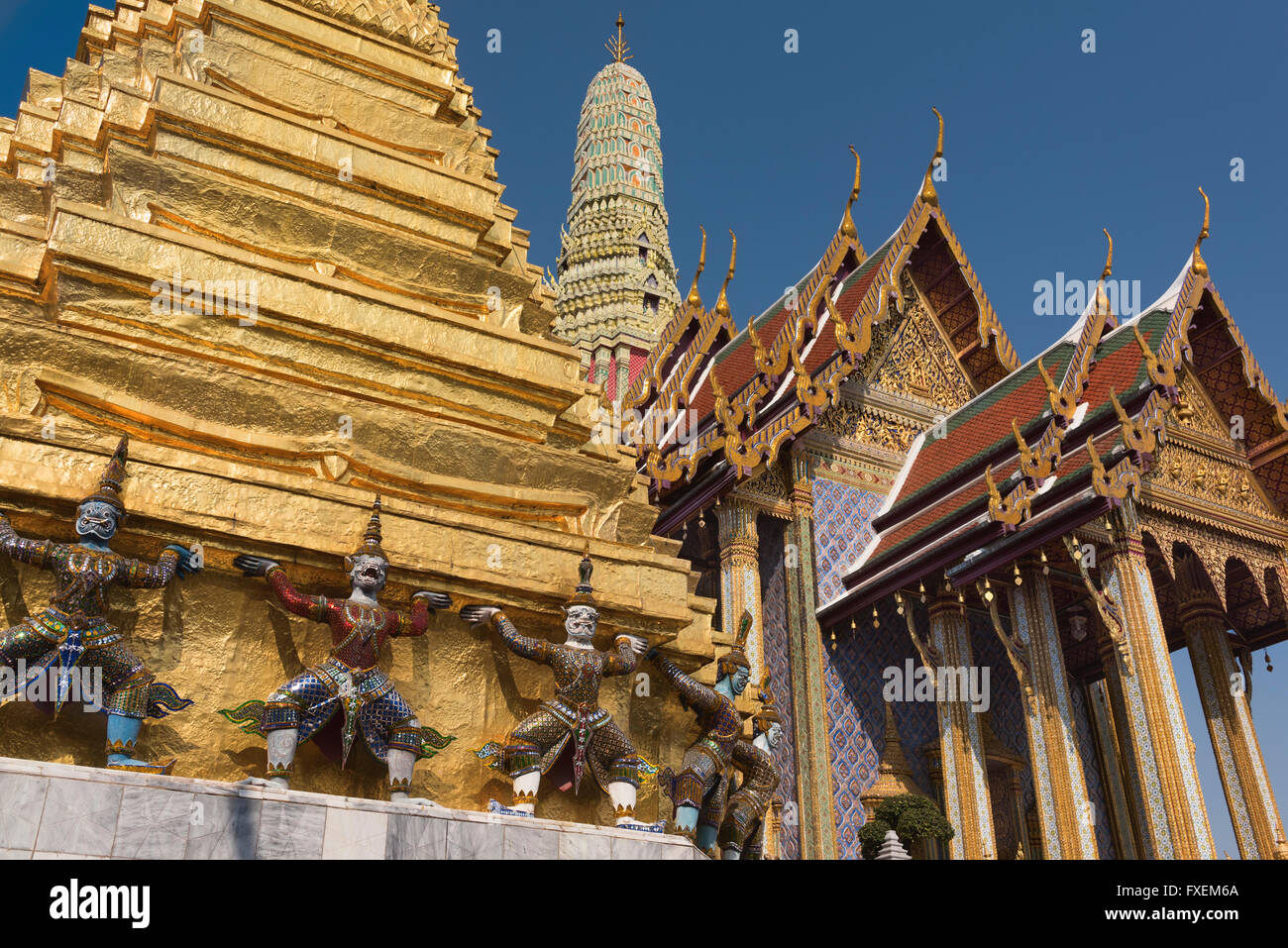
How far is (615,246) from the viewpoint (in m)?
20.6

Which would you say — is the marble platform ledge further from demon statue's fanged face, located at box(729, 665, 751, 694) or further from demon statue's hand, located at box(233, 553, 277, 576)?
demon statue's fanged face, located at box(729, 665, 751, 694)

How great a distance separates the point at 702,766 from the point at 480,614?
4.12 ft

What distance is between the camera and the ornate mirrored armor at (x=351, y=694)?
4066mm

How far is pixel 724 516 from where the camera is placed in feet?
36.3

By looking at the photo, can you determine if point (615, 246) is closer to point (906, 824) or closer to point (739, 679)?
point (906, 824)

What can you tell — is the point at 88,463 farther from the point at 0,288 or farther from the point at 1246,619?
the point at 1246,619

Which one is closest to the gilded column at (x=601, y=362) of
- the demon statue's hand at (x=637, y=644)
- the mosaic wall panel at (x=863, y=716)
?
the mosaic wall panel at (x=863, y=716)

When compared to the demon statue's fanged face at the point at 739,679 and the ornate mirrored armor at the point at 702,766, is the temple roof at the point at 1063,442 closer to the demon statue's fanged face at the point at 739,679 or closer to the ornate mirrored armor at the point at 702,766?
the demon statue's fanged face at the point at 739,679

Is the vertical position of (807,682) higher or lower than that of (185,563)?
higher

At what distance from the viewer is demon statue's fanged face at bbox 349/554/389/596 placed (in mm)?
4363

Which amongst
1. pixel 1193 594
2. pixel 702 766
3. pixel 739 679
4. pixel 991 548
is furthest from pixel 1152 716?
pixel 702 766

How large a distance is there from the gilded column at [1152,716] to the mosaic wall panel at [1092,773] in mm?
1657
